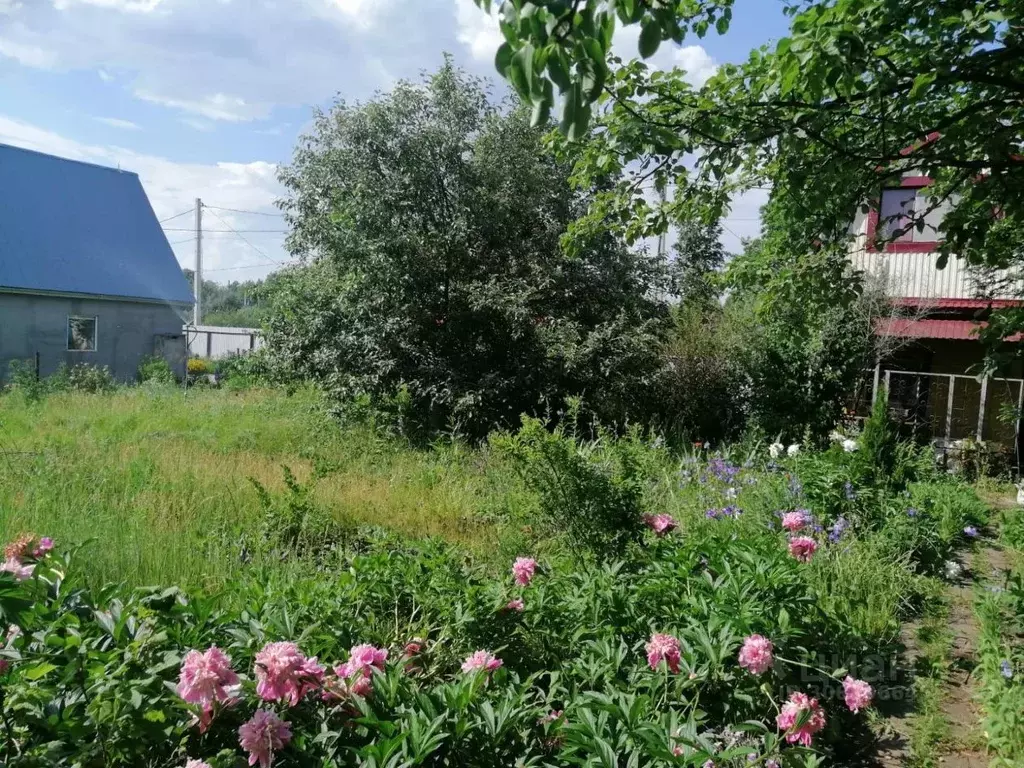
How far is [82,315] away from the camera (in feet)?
68.1

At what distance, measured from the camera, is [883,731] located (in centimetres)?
317

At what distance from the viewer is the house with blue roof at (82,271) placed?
64.7 ft

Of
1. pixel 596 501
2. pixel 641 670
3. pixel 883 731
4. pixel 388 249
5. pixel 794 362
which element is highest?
pixel 388 249

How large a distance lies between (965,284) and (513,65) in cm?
1528

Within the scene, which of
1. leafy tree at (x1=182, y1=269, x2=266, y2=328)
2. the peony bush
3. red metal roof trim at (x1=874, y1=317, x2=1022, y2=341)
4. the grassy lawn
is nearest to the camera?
the peony bush

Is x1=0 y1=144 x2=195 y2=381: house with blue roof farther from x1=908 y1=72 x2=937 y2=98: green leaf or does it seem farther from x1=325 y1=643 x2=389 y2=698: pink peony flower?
x1=908 y1=72 x2=937 y2=98: green leaf

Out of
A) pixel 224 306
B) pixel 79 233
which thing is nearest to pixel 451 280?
pixel 79 233

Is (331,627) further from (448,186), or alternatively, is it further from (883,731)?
(448,186)

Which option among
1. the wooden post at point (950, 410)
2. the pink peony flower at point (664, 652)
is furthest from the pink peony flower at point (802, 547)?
the wooden post at point (950, 410)

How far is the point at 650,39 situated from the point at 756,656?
2.00 m

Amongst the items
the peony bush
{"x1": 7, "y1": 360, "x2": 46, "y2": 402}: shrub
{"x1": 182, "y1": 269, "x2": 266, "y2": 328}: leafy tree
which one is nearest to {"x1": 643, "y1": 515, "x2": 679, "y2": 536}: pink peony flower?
the peony bush

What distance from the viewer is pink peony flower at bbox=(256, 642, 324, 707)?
6.45ft

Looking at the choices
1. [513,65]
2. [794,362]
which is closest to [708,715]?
[513,65]

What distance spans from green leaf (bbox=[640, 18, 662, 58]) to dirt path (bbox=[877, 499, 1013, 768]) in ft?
9.19
